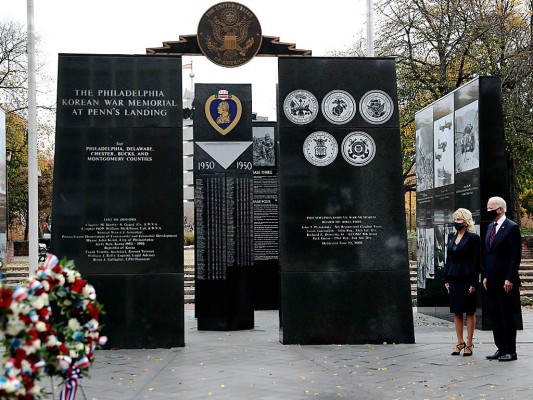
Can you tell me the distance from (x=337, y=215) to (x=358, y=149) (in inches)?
37.4

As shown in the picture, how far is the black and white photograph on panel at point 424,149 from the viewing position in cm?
1597

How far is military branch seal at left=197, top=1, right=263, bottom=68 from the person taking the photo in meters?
16.1

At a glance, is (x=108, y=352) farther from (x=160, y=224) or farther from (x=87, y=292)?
(x=87, y=292)

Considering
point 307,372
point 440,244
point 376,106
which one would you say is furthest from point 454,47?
point 307,372

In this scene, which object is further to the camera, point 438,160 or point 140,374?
point 438,160

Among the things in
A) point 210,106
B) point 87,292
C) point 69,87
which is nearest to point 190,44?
point 210,106

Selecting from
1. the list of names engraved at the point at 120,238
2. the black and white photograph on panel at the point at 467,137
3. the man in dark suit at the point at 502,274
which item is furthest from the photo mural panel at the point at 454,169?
the list of names engraved at the point at 120,238

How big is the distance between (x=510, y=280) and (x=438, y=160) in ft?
19.6

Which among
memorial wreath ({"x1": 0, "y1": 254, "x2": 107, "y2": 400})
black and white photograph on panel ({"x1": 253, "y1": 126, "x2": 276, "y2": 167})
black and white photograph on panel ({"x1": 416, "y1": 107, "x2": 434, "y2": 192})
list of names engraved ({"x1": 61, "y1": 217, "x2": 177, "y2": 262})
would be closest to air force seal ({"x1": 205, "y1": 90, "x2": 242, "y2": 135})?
list of names engraved ({"x1": 61, "y1": 217, "x2": 177, "y2": 262})

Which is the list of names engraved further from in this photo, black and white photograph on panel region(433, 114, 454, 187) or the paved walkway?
black and white photograph on panel region(433, 114, 454, 187)

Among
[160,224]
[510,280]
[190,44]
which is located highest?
[190,44]

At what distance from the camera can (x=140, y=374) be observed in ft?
29.9

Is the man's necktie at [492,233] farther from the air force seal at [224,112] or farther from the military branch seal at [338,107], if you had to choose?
the air force seal at [224,112]

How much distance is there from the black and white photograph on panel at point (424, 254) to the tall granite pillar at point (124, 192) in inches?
240
